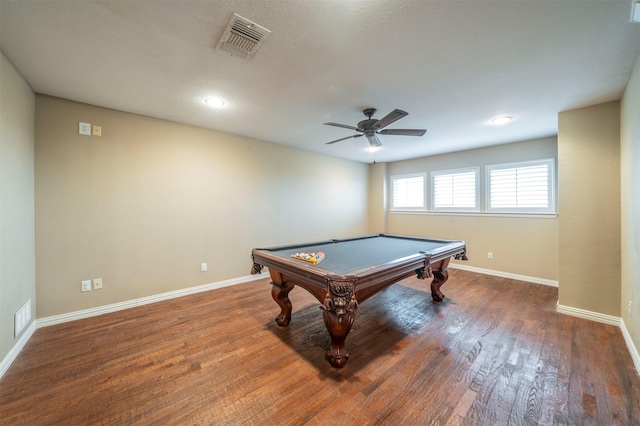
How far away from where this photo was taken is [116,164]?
2.87 meters

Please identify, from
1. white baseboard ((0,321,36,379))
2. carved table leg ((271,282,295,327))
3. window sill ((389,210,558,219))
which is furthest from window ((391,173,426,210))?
white baseboard ((0,321,36,379))

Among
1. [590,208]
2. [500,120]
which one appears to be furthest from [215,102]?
[590,208]

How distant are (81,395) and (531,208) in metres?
5.72

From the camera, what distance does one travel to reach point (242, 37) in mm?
1651

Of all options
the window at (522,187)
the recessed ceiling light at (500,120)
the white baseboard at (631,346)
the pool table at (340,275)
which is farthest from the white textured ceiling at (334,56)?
the white baseboard at (631,346)

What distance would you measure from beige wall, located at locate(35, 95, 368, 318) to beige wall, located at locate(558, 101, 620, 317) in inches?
149

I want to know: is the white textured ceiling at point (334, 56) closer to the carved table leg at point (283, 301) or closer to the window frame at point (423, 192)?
the carved table leg at point (283, 301)

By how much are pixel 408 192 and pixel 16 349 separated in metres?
6.04

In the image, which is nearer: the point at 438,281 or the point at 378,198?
the point at 438,281

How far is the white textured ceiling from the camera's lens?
1.44 m

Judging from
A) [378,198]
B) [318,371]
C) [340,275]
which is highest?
[378,198]

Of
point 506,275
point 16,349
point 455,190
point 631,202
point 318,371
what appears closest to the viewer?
point 318,371

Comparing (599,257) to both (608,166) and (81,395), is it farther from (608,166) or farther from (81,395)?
(81,395)

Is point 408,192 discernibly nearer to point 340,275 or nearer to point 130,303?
point 340,275
